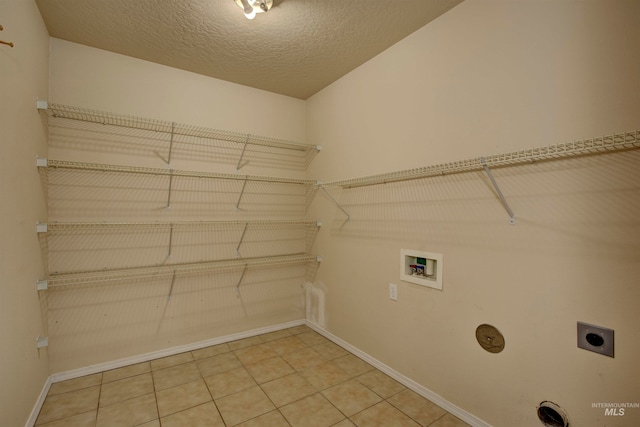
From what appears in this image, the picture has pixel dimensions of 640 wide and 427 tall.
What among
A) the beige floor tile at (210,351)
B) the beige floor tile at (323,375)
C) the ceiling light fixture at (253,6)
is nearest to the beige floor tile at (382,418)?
the beige floor tile at (323,375)

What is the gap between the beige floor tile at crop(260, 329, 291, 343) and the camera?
289 cm

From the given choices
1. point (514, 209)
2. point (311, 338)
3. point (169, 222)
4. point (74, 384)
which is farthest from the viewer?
point (311, 338)

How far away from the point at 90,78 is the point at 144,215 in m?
1.09

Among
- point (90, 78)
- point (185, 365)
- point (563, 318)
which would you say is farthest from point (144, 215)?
point (563, 318)

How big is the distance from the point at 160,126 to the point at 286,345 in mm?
2191

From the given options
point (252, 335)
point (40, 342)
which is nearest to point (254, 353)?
point (252, 335)

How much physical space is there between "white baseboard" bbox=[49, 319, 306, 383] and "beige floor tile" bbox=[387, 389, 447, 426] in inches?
57.8

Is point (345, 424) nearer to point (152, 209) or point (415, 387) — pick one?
point (415, 387)

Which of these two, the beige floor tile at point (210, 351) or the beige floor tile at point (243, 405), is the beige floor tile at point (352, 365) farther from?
the beige floor tile at point (210, 351)

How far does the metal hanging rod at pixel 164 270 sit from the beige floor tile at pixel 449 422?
164cm

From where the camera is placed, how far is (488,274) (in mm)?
1636

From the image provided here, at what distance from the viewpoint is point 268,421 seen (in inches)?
69.3

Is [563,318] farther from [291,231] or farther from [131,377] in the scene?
[131,377]

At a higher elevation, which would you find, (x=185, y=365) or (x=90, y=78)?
(x=90, y=78)
